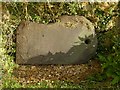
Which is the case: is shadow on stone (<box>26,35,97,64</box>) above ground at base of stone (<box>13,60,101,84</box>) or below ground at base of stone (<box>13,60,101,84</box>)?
above

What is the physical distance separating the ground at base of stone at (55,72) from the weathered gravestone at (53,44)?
12 cm

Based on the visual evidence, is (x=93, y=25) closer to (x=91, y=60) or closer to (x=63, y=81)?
(x=91, y=60)

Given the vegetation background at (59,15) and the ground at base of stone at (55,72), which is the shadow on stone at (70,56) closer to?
the ground at base of stone at (55,72)

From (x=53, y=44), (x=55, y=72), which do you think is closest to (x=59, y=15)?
(x=53, y=44)

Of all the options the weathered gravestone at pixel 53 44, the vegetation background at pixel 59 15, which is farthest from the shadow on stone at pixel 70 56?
the vegetation background at pixel 59 15

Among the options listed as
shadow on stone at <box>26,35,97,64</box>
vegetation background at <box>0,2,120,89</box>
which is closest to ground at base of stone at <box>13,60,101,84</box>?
shadow on stone at <box>26,35,97,64</box>

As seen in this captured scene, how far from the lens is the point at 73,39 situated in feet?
19.7

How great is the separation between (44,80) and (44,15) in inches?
57.1

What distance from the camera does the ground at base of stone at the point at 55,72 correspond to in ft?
18.0

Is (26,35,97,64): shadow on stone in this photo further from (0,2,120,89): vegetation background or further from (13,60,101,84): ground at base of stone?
(0,2,120,89): vegetation background

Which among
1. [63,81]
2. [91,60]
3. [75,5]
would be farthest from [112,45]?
[63,81]

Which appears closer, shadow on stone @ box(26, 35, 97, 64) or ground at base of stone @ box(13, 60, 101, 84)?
ground at base of stone @ box(13, 60, 101, 84)

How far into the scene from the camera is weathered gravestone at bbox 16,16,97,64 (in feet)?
19.7

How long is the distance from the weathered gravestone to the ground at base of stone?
124 mm
